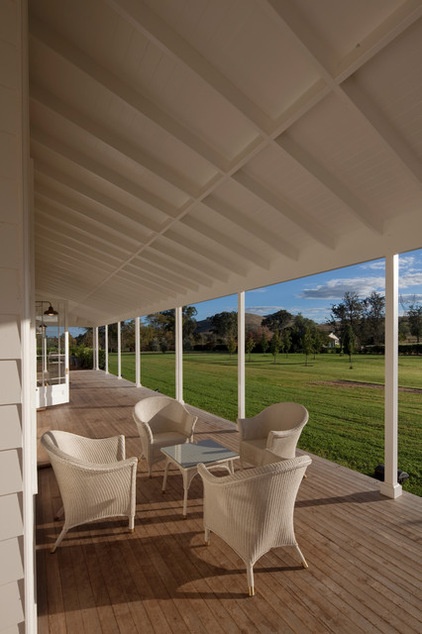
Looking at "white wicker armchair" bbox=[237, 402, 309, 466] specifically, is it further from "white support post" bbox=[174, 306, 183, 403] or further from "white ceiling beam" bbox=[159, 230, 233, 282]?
"white support post" bbox=[174, 306, 183, 403]

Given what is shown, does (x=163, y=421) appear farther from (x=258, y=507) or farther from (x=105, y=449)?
(x=258, y=507)

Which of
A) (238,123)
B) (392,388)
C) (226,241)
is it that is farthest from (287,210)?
(392,388)

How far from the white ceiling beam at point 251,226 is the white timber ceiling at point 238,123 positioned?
20 millimetres

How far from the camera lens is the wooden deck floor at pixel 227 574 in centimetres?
214

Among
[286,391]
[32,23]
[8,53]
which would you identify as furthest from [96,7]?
[286,391]

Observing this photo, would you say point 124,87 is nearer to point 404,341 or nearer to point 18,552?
point 18,552

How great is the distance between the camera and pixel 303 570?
258 cm

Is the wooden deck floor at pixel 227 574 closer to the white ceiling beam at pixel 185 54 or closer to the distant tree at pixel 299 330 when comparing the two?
the white ceiling beam at pixel 185 54

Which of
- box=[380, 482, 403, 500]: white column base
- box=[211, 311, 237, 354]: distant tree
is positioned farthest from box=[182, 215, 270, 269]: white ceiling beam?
box=[211, 311, 237, 354]: distant tree

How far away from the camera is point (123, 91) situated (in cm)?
270

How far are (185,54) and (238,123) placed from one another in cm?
69

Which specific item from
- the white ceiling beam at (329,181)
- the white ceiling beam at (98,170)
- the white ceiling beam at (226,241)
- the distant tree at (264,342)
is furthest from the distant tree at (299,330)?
the white ceiling beam at (98,170)

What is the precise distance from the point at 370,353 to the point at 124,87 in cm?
1829

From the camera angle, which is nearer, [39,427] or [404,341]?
[39,427]
